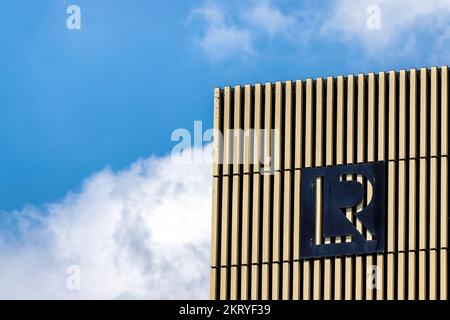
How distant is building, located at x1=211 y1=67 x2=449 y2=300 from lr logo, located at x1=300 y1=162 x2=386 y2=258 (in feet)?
0.11

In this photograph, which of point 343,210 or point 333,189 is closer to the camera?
point 343,210

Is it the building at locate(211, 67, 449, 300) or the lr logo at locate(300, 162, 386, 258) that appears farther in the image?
the lr logo at locate(300, 162, 386, 258)

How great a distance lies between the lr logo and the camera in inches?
2562

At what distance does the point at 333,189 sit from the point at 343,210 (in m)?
0.88

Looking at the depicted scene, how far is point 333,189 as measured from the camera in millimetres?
66062

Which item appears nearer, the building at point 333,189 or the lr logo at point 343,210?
the building at point 333,189

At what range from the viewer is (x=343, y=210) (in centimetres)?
6562

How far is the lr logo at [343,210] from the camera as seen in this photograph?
6506 cm

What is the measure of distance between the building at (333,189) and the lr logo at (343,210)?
34 mm

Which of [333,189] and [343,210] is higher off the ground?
[333,189]

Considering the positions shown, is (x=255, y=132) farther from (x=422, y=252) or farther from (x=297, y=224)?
(x=422, y=252)

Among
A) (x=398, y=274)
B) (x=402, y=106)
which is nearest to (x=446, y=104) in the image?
(x=402, y=106)

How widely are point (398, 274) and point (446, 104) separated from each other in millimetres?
5794

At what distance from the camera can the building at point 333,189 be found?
210 ft
